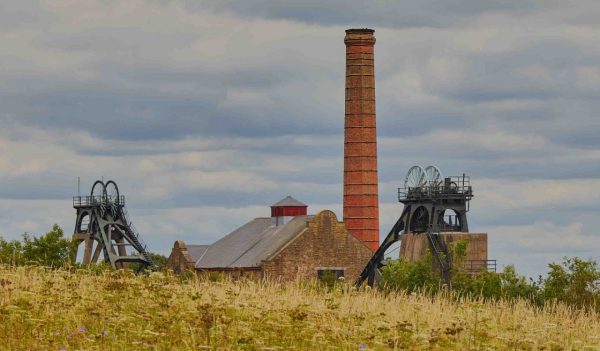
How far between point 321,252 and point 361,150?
7006 millimetres

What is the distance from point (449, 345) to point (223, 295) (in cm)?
387

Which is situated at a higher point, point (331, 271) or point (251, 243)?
point (251, 243)

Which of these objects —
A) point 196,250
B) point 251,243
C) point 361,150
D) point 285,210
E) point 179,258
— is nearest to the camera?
point 361,150

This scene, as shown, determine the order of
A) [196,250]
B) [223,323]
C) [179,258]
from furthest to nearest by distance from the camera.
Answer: [196,250], [179,258], [223,323]

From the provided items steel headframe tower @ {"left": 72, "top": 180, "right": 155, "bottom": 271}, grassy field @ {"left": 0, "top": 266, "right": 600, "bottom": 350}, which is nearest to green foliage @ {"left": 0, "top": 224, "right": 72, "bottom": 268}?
steel headframe tower @ {"left": 72, "top": 180, "right": 155, "bottom": 271}

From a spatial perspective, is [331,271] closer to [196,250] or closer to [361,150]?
[361,150]

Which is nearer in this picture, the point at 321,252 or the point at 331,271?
the point at 331,271

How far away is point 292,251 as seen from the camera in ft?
202

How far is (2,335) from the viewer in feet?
36.9

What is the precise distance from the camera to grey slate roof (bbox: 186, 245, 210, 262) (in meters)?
70.7

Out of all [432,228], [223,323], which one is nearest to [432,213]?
[432,228]

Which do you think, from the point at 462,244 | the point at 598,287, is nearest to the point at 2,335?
the point at 598,287

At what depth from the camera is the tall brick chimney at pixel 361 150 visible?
217 ft

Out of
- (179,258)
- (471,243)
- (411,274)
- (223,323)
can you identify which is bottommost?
(223,323)
